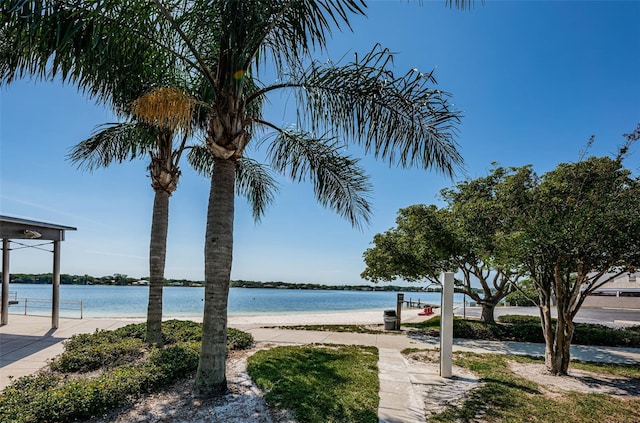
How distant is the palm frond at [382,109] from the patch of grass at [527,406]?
3.54m

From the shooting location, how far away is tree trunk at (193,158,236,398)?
512 centimetres

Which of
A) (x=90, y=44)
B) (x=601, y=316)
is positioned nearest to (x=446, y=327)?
(x=90, y=44)

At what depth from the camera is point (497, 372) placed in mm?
7141

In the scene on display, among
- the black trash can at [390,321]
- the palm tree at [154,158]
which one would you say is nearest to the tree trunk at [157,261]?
the palm tree at [154,158]

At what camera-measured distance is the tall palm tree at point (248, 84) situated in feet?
14.1

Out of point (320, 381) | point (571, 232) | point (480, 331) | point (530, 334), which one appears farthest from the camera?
point (480, 331)

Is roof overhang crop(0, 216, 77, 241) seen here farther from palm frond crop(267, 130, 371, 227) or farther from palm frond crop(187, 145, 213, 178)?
palm frond crop(267, 130, 371, 227)

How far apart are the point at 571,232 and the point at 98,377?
8.01 meters

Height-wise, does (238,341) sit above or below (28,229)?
below

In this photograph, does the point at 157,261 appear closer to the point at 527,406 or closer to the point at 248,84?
the point at 248,84

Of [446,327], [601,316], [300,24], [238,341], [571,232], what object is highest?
[300,24]

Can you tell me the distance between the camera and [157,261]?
313 inches

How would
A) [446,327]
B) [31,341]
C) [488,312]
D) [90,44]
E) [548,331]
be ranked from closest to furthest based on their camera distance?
1. [90,44]
2. [446,327]
3. [548,331]
4. [31,341]
5. [488,312]

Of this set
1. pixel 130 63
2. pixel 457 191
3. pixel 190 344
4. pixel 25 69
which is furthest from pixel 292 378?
pixel 457 191
